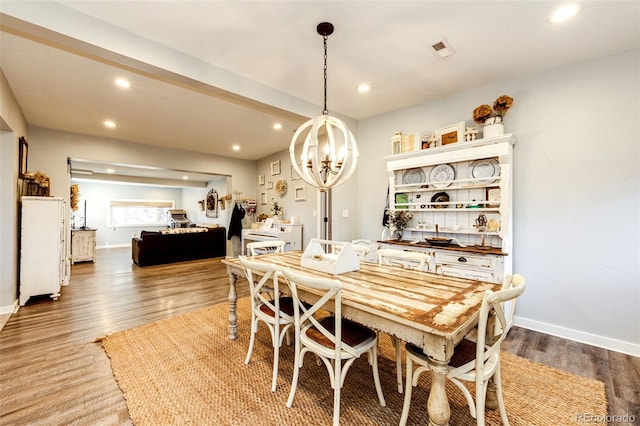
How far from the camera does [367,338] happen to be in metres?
1.60

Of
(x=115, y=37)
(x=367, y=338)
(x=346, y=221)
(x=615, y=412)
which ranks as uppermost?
(x=115, y=37)

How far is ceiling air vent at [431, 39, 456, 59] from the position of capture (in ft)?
7.52

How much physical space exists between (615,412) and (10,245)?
579 cm

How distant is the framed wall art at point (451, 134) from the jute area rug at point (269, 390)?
2210mm

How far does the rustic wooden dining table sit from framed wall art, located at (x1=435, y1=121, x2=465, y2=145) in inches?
72.6

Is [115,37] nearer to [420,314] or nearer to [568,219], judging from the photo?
[420,314]

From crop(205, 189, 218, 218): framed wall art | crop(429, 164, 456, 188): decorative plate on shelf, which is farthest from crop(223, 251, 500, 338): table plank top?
crop(205, 189, 218, 218): framed wall art

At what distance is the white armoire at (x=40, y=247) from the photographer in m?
3.37

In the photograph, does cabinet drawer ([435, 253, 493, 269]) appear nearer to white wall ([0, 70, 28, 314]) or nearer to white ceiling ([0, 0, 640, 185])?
white ceiling ([0, 0, 640, 185])

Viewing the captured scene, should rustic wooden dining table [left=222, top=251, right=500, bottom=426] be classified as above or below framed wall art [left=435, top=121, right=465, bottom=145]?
below

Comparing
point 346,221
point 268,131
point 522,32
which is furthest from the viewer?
point 268,131

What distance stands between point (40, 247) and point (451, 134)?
5.40m

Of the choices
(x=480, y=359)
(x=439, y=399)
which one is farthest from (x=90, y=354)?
(x=480, y=359)

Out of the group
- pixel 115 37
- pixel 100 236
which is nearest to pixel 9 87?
pixel 115 37
